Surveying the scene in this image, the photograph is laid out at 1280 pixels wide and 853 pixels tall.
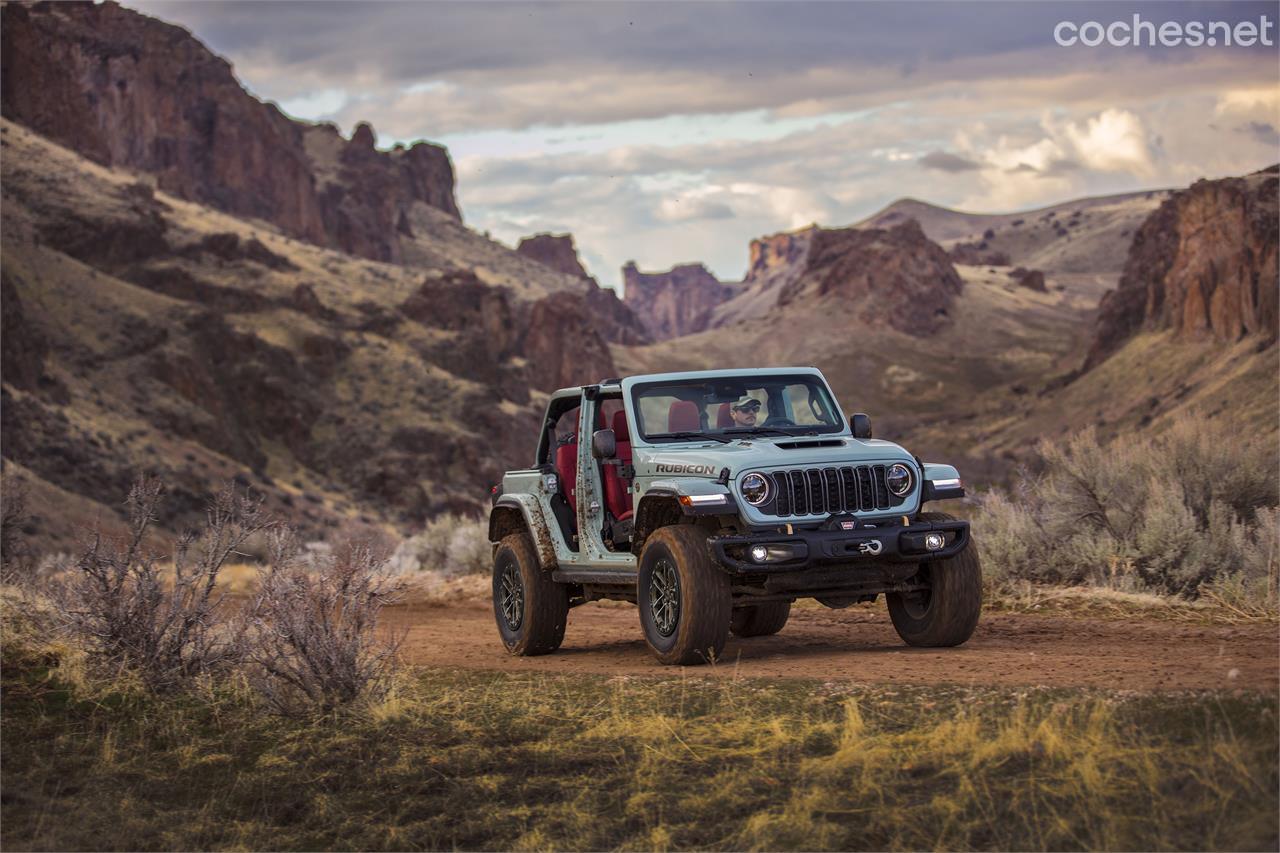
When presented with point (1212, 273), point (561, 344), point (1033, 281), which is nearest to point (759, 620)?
point (1212, 273)

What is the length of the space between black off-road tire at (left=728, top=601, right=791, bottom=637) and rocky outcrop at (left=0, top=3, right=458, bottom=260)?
105296 millimetres

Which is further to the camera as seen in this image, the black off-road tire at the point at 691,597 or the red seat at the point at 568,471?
the red seat at the point at 568,471

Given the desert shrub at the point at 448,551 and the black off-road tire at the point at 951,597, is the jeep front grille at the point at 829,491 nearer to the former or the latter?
the black off-road tire at the point at 951,597

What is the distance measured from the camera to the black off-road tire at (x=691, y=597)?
31.7 ft

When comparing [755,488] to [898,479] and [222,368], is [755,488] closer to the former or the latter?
[898,479]

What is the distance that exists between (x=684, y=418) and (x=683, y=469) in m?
0.97

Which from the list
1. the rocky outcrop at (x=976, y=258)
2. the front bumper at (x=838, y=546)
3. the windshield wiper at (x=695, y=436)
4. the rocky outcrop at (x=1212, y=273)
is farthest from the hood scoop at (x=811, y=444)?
the rocky outcrop at (x=976, y=258)

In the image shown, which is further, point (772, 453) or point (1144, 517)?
point (1144, 517)

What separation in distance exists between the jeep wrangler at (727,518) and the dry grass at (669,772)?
101 cm

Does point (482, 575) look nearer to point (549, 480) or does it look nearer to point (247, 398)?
point (549, 480)

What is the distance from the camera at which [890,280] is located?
142 m

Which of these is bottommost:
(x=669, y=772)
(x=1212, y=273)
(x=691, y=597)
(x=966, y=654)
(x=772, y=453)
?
(x=669, y=772)

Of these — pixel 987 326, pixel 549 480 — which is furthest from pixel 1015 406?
pixel 549 480

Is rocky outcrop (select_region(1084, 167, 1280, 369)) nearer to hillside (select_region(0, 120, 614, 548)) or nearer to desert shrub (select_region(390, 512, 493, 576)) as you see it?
hillside (select_region(0, 120, 614, 548))
